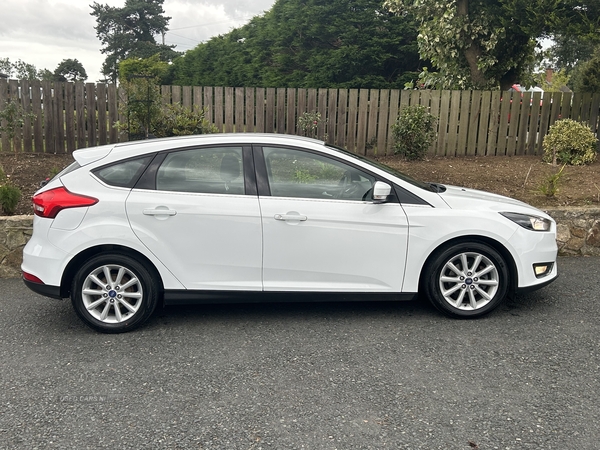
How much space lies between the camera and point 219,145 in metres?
4.84

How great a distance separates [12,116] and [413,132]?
23.1ft

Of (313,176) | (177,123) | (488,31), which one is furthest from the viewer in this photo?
(488,31)

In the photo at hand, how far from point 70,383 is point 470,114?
32.7 feet

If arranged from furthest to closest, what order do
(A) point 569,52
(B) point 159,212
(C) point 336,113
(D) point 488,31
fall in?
(A) point 569,52, (D) point 488,31, (C) point 336,113, (B) point 159,212

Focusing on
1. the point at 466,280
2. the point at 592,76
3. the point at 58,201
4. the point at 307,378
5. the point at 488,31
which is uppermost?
the point at 488,31

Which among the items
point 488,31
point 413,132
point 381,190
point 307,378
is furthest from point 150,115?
point 488,31

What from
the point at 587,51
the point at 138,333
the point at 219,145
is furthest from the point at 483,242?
the point at 587,51

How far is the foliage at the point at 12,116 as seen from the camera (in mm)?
9461

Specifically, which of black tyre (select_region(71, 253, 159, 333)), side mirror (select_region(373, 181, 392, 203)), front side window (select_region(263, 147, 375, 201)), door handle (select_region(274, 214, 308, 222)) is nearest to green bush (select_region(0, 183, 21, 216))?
black tyre (select_region(71, 253, 159, 333))

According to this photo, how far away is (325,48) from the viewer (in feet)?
74.1

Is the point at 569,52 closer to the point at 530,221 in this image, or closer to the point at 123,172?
the point at 530,221

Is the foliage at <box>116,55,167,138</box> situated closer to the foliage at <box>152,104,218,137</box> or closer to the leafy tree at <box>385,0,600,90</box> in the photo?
the foliage at <box>152,104,218,137</box>

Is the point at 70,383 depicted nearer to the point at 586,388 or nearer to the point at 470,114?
the point at 586,388

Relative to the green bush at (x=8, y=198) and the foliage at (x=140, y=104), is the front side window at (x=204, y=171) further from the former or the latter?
the foliage at (x=140, y=104)
